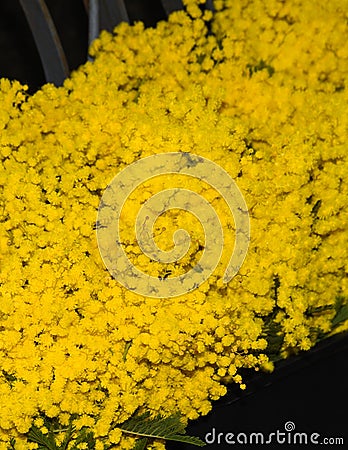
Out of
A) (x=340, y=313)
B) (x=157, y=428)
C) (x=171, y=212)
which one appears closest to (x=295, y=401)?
(x=340, y=313)

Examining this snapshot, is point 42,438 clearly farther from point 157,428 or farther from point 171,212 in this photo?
point 171,212

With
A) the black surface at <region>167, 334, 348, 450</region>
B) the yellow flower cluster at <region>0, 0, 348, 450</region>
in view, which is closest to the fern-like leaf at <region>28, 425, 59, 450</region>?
the yellow flower cluster at <region>0, 0, 348, 450</region>

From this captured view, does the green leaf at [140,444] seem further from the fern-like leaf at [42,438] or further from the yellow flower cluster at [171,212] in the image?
the fern-like leaf at [42,438]

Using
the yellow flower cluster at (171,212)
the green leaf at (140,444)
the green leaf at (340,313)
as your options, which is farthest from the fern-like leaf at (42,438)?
the green leaf at (340,313)

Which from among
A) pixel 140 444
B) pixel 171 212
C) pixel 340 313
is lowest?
pixel 140 444

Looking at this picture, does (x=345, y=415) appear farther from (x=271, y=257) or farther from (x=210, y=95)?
(x=210, y=95)

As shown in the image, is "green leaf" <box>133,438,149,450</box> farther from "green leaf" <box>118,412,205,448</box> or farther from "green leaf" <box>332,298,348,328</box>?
"green leaf" <box>332,298,348,328</box>
